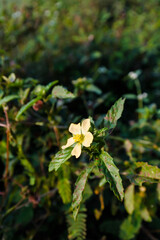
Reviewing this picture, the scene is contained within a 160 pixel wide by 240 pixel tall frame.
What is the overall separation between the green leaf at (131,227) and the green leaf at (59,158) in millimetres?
730

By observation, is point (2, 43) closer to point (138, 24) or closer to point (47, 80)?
point (47, 80)

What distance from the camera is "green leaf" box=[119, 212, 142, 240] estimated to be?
1.32 metres

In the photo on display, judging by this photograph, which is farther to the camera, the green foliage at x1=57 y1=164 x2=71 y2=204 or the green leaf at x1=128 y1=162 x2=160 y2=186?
the green foliage at x1=57 y1=164 x2=71 y2=204

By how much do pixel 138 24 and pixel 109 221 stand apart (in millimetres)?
3293

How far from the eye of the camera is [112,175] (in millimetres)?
805

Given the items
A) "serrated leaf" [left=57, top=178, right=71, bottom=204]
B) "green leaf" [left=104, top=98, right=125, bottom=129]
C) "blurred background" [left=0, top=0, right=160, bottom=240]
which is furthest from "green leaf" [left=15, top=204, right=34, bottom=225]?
"green leaf" [left=104, top=98, right=125, bottom=129]

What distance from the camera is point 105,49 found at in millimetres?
3008

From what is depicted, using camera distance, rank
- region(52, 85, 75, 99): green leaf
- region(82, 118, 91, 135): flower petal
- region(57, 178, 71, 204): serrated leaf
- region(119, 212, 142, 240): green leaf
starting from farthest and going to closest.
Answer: region(119, 212, 142, 240): green leaf < region(57, 178, 71, 204): serrated leaf < region(52, 85, 75, 99): green leaf < region(82, 118, 91, 135): flower petal

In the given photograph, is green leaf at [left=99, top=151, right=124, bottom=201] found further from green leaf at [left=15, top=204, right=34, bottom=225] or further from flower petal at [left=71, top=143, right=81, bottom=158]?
green leaf at [left=15, top=204, right=34, bottom=225]

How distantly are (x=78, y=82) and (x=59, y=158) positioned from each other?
30.8 inches

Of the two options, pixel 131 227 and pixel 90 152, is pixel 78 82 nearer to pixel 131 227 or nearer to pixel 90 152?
pixel 90 152

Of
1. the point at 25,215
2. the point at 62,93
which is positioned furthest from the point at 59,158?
the point at 25,215

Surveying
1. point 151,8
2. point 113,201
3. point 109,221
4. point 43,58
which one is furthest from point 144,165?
point 151,8

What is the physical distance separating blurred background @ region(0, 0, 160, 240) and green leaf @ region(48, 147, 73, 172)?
380mm
